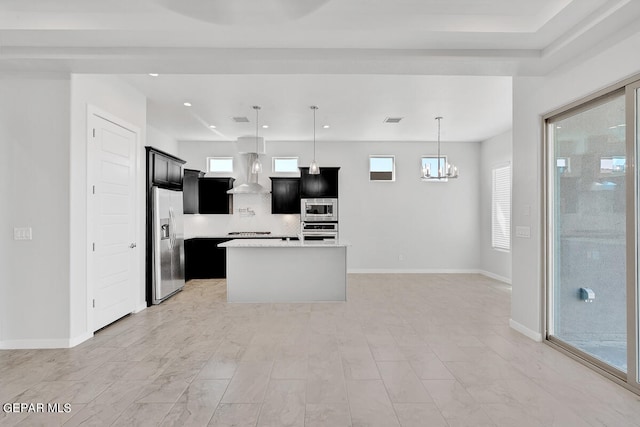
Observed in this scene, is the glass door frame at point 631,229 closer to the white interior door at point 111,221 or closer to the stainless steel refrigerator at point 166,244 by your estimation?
the white interior door at point 111,221

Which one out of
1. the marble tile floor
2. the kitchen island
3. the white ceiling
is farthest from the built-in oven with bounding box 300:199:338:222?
the white ceiling

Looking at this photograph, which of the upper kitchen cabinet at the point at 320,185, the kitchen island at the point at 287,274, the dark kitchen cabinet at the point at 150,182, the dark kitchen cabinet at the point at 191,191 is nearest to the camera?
the dark kitchen cabinet at the point at 150,182

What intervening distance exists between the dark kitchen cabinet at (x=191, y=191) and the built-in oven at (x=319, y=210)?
234 cm

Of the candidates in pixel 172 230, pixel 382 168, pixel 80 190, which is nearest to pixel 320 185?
pixel 382 168

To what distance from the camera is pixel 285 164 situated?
845 cm

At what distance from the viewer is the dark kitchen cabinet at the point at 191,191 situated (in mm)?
7570

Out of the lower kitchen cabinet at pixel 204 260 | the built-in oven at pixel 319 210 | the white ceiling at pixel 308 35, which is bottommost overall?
the lower kitchen cabinet at pixel 204 260

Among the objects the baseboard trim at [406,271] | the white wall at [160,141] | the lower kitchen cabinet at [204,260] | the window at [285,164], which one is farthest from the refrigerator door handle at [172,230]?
the baseboard trim at [406,271]

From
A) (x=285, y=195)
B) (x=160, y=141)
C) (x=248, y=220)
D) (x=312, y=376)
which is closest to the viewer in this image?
(x=312, y=376)

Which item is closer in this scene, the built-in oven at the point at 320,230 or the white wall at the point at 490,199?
the white wall at the point at 490,199

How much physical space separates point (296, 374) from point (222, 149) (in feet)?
21.2

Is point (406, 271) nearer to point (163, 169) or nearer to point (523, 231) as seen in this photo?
point (523, 231)

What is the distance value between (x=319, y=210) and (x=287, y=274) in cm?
257

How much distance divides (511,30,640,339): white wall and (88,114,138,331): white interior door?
15.9 ft
